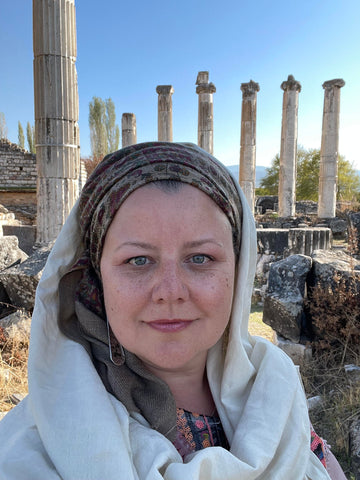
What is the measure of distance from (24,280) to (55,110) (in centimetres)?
531

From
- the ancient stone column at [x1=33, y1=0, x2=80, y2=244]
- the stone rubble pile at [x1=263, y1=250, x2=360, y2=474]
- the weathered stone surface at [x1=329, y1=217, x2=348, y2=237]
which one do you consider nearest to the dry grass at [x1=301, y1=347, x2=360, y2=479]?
the stone rubble pile at [x1=263, y1=250, x2=360, y2=474]

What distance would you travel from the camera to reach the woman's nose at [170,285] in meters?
0.96

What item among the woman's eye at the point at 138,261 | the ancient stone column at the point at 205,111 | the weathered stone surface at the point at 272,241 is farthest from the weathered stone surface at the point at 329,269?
the ancient stone column at the point at 205,111

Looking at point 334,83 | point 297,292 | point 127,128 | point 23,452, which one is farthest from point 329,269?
point 127,128

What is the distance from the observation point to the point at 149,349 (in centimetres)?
99

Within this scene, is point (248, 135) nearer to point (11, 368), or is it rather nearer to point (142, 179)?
point (11, 368)

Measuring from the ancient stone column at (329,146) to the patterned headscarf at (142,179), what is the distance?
2075 centimetres

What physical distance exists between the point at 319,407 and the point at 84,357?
3189mm

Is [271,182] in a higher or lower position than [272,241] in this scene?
higher

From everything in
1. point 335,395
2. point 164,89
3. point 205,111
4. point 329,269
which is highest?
point 164,89

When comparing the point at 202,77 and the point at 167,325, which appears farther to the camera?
the point at 202,77

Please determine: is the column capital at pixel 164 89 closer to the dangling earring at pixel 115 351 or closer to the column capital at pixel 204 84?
the column capital at pixel 204 84

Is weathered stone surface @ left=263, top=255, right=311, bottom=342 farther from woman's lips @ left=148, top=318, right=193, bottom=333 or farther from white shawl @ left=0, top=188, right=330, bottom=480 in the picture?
woman's lips @ left=148, top=318, right=193, bottom=333

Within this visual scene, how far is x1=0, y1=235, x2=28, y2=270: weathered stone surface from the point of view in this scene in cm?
557
